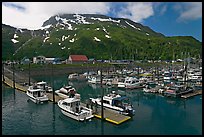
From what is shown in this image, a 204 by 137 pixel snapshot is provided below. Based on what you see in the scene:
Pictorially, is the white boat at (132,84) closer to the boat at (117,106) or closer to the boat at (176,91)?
the boat at (176,91)

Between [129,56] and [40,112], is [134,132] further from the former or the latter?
[129,56]

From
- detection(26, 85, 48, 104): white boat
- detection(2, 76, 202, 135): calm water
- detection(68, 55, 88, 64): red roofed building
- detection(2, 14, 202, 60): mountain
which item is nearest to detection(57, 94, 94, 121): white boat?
detection(2, 76, 202, 135): calm water

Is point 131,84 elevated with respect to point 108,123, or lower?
elevated

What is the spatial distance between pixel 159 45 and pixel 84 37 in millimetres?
49027

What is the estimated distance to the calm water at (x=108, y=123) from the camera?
2098cm

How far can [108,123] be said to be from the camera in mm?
22328

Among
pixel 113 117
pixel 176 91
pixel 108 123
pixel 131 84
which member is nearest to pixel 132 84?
pixel 131 84

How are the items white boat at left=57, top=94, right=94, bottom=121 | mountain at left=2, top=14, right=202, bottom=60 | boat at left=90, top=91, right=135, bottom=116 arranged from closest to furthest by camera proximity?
1. white boat at left=57, top=94, right=94, bottom=121
2. boat at left=90, top=91, right=135, bottom=116
3. mountain at left=2, top=14, right=202, bottom=60

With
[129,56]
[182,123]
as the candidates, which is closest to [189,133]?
[182,123]

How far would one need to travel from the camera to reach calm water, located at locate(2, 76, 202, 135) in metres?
21.0

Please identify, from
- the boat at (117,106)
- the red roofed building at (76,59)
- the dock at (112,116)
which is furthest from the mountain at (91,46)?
the dock at (112,116)

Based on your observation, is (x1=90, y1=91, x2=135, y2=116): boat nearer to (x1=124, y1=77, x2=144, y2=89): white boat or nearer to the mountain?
(x1=124, y1=77, x2=144, y2=89): white boat

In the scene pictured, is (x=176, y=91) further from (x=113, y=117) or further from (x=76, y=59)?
(x=76, y=59)

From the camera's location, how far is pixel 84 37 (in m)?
147
